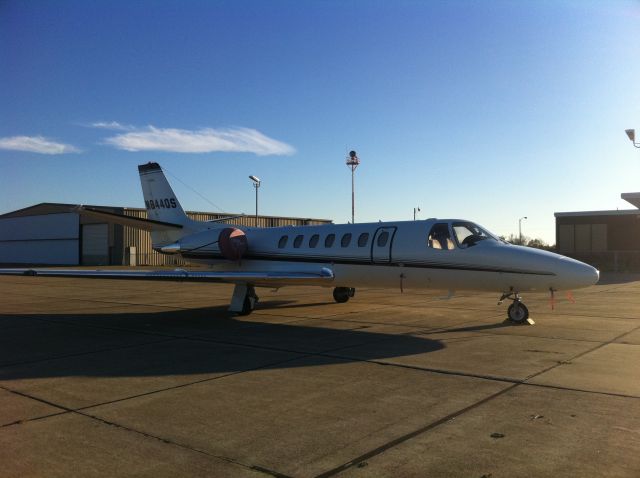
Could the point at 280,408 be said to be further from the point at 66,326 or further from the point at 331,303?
the point at 331,303

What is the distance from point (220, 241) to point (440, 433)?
12.9 m

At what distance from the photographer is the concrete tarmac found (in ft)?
14.9

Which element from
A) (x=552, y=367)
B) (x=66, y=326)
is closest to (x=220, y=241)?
(x=66, y=326)

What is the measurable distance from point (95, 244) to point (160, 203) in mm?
45004

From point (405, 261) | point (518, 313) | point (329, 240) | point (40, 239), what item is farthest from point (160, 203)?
point (40, 239)

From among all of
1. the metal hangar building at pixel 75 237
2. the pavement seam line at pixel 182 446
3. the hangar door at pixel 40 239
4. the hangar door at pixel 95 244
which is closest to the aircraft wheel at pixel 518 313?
the pavement seam line at pixel 182 446

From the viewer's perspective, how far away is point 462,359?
8.59 metres

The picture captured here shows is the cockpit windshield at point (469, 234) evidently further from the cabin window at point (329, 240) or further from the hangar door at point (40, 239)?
the hangar door at point (40, 239)

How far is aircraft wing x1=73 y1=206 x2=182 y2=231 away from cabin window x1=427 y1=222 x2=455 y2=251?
9280 mm

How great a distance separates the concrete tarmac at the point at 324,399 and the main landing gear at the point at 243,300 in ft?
7.52

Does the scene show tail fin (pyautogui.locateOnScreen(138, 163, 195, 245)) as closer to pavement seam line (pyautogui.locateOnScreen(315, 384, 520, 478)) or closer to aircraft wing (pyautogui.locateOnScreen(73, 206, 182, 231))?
aircraft wing (pyautogui.locateOnScreen(73, 206, 182, 231))

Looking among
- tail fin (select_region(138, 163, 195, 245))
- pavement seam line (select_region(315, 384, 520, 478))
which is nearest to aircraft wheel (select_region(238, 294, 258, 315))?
tail fin (select_region(138, 163, 195, 245))

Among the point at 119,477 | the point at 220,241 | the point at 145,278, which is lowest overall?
the point at 119,477

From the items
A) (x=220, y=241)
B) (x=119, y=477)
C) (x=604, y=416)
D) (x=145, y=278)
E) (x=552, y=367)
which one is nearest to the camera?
(x=119, y=477)
